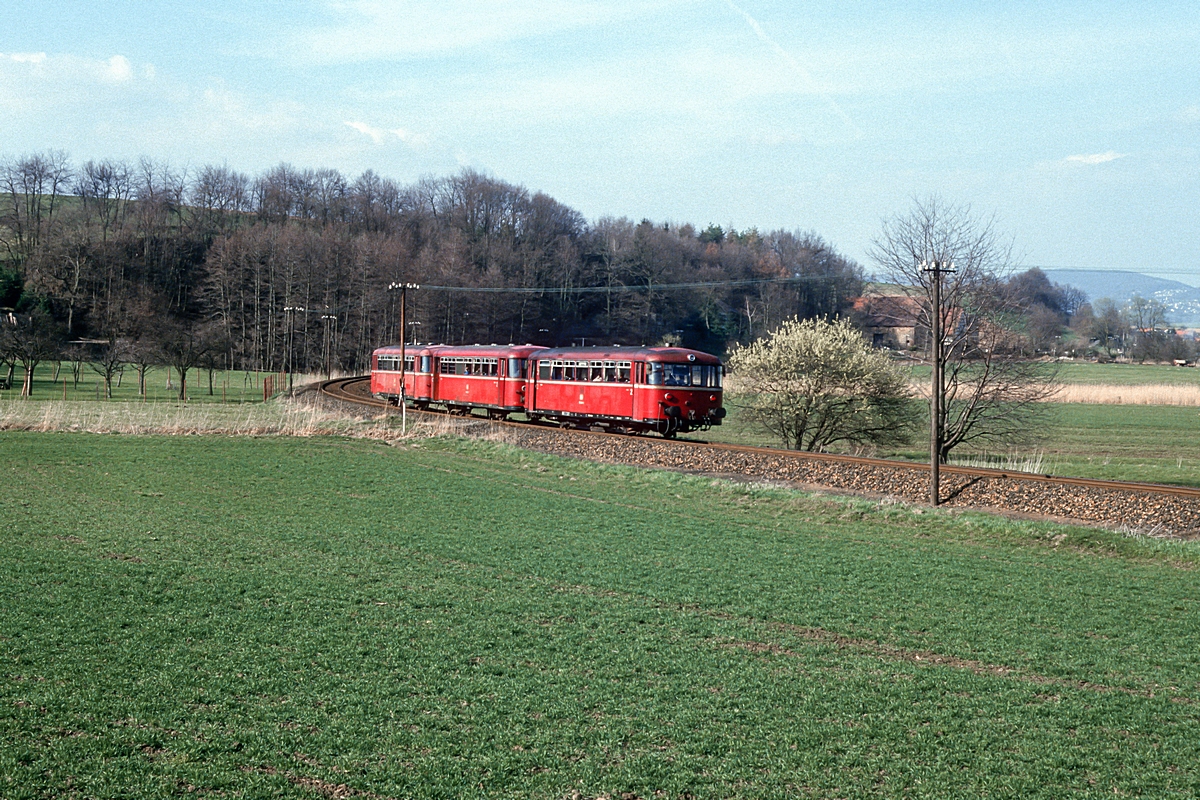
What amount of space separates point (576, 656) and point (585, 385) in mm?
24554

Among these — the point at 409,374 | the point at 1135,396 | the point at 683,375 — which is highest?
the point at 683,375

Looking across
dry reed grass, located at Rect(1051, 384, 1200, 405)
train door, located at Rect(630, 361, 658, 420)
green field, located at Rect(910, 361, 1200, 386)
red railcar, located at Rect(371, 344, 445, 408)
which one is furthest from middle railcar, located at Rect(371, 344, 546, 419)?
green field, located at Rect(910, 361, 1200, 386)

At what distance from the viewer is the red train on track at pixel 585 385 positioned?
101ft

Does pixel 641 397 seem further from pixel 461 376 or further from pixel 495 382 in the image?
pixel 461 376

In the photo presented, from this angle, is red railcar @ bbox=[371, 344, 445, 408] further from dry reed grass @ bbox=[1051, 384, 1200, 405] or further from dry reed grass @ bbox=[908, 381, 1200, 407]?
dry reed grass @ bbox=[1051, 384, 1200, 405]

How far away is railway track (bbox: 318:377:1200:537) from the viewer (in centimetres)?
1836

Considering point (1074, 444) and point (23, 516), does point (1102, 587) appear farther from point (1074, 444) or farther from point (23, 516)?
point (1074, 444)

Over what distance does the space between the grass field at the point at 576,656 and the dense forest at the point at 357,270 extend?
56500 millimetres

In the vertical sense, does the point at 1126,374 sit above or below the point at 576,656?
above

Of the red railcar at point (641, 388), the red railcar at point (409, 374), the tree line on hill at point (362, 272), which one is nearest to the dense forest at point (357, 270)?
the tree line on hill at point (362, 272)

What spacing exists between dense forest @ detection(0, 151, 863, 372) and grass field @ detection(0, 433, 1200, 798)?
5650 centimetres

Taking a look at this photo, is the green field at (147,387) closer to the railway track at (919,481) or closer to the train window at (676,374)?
the railway track at (919,481)

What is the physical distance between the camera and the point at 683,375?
31031mm

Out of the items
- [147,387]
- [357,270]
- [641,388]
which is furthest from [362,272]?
[641,388]
